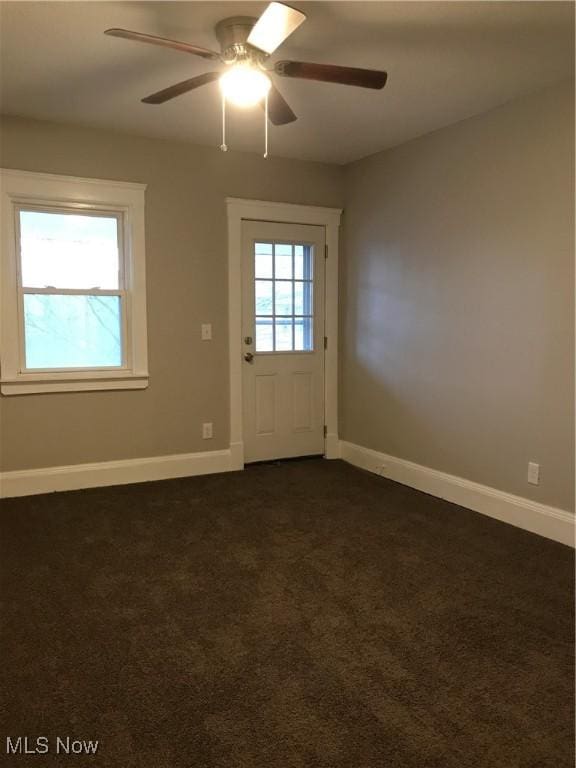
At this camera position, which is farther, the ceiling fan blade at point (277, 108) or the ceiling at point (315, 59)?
the ceiling fan blade at point (277, 108)

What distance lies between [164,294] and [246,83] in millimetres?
2129

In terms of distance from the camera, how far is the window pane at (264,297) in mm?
4750

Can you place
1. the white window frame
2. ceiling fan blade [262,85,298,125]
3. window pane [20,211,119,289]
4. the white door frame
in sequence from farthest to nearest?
the white door frame
window pane [20,211,119,289]
the white window frame
ceiling fan blade [262,85,298,125]

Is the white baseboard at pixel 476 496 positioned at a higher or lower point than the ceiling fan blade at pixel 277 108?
lower

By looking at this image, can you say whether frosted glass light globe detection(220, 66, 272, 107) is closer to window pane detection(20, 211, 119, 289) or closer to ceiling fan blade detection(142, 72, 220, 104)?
ceiling fan blade detection(142, 72, 220, 104)

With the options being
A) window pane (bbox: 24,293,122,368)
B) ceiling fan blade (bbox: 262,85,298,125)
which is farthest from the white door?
ceiling fan blade (bbox: 262,85,298,125)

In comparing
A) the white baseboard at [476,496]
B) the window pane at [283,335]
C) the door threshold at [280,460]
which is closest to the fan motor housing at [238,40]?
the window pane at [283,335]

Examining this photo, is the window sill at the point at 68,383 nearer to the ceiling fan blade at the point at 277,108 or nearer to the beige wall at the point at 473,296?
the beige wall at the point at 473,296

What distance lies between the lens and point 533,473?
3.38 m

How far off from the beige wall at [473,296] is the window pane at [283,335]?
546 mm

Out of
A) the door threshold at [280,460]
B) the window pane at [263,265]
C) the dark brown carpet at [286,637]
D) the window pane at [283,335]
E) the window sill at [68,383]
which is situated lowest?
the dark brown carpet at [286,637]

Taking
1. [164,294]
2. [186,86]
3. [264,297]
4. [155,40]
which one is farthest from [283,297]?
[155,40]

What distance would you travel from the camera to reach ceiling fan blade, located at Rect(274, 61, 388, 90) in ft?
7.67

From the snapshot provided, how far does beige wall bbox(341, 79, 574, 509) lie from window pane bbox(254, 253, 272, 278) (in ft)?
2.32
